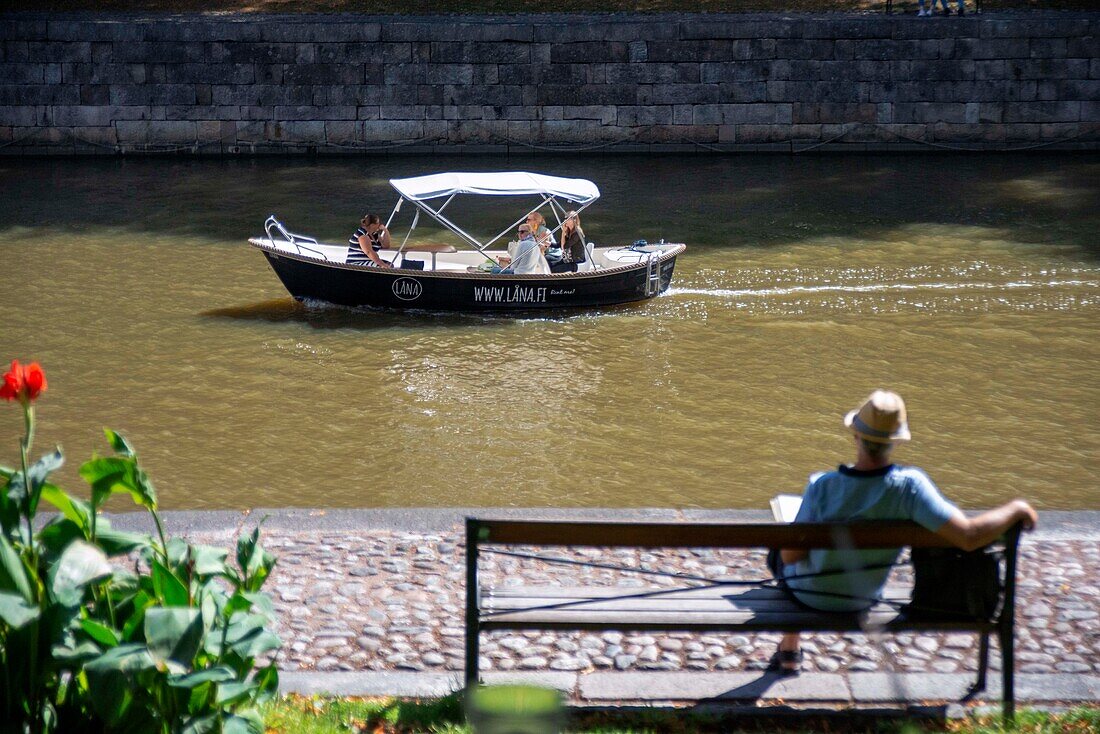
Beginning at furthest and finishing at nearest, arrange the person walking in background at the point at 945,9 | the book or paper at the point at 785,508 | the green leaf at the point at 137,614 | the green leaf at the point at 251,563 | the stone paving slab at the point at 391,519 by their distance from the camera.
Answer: the person walking in background at the point at 945,9 → the stone paving slab at the point at 391,519 → the book or paper at the point at 785,508 → the green leaf at the point at 251,563 → the green leaf at the point at 137,614

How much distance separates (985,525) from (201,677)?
2569mm

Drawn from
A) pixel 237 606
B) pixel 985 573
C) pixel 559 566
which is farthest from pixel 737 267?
pixel 237 606

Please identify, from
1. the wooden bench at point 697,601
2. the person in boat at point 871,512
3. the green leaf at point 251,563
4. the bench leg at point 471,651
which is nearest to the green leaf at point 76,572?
the green leaf at point 251,563

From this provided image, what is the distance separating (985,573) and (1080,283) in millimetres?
11063

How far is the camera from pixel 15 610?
9.91ft

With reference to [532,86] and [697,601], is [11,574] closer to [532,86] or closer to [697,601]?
[697,601]

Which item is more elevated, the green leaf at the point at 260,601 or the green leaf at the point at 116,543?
the green leaf at the point at 116,543

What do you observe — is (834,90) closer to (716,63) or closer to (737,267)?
(716,63)

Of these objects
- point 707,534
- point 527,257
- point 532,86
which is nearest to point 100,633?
point 707,534

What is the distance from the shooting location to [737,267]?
15.1 meters

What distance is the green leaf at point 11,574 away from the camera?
307 cm

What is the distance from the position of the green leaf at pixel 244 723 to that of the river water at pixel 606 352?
15.2 feet

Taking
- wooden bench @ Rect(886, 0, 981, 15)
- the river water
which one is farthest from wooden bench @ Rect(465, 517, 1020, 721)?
wooden bench @ Rect(886, 0, 981, 15)

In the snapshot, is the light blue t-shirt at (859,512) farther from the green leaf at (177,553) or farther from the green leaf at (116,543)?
the green leaf at (116,543)
